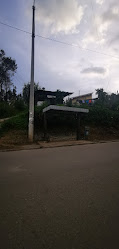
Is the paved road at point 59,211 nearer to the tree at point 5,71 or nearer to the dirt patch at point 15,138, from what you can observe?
the dirt patch at point 15,138

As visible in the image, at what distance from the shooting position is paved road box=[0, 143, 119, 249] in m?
1.18

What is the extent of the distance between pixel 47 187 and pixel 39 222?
0.83 metres

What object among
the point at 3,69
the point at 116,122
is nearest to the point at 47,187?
the point at 116,122

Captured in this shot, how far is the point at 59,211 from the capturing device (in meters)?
1.60

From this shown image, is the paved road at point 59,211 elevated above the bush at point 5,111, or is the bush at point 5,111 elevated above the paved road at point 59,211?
the bush at point 5,111

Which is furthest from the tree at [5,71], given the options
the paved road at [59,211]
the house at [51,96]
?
the paved road at [59,211]

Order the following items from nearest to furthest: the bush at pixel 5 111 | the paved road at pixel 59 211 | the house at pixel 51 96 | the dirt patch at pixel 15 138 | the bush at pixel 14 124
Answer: the paved road at pixel 59 211, the dirt patch at pixel 15 138, the bush at pixel 14 124, the bush at pixel 5 111, the house at pixel 51 96

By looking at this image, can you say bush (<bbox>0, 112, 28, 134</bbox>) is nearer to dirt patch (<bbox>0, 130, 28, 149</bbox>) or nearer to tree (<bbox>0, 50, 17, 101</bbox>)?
dirt patch (<bbox>0, 130, 28, 149</bbox>)

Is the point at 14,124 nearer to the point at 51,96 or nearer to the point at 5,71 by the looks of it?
the point at 51,96

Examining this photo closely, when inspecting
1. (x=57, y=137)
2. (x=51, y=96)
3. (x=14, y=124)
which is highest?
(x=51, y=96)

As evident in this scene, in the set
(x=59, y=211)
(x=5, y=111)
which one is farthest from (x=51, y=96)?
(x=59, y=211)

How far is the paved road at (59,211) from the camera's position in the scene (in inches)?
46.4

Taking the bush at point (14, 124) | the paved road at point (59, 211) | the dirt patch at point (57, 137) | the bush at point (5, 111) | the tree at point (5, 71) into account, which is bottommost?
the paved road at point (59, 211)

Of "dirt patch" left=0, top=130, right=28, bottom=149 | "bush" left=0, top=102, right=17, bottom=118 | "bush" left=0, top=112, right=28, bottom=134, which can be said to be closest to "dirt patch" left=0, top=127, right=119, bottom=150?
"dirt patch" left=0, top=130, right=28, bottom=149
